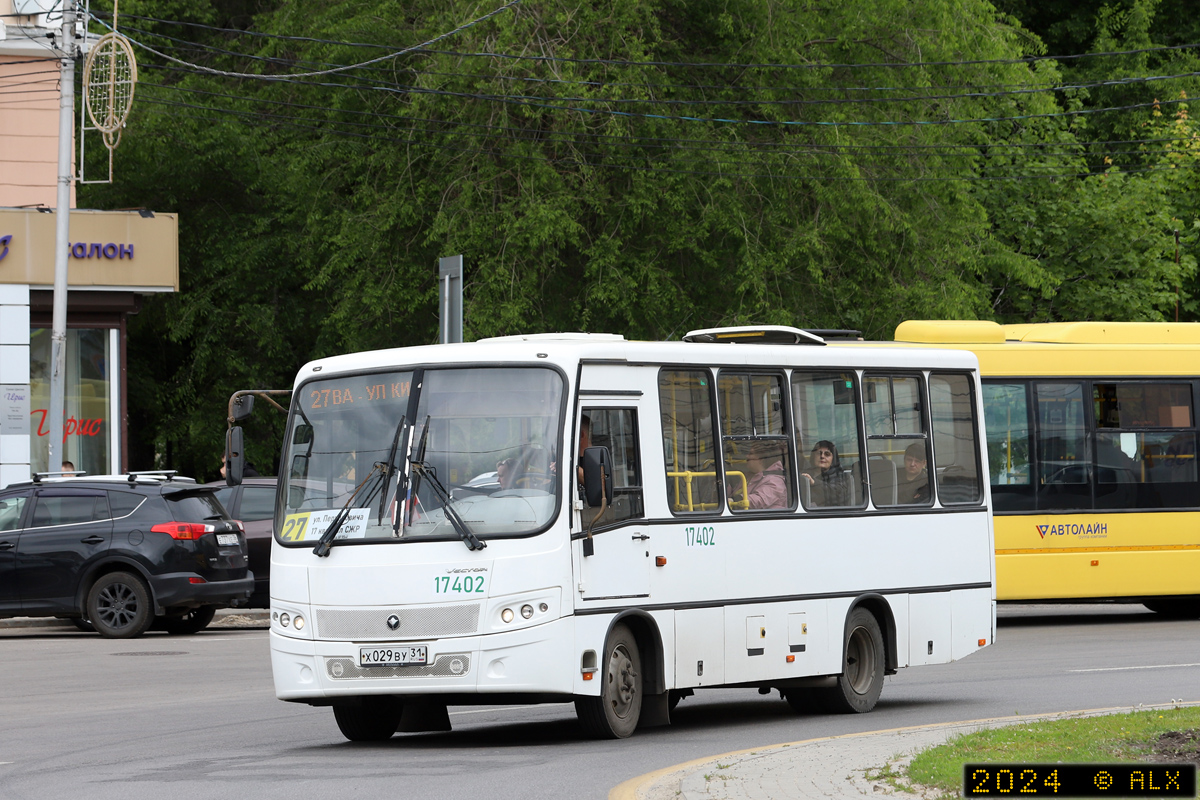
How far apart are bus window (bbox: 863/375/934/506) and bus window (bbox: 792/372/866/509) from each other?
0.62ft

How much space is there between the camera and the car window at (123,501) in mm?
21453

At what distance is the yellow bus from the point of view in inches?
856

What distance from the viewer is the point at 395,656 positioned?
444 inches

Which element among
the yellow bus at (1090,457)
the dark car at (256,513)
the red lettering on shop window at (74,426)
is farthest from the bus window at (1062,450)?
the red lettering on shop window at (74,426)

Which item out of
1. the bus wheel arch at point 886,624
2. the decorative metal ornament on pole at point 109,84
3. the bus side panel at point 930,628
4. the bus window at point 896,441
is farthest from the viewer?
the decorative metal ornament on pole at point 109,84

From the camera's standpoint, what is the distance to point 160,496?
21562mm

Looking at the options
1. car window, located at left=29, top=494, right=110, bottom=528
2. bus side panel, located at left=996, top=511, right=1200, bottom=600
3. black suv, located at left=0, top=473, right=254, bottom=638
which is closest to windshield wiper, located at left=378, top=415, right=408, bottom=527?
black suv, located at left=0, top=473, right=254, bottom=638

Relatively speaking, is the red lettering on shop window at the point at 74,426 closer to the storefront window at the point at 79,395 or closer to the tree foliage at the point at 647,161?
the storefront window at the point at 79,395

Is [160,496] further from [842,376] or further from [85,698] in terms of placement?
[842,376]

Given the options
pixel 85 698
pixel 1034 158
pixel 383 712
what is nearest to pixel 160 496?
pixel 85 698

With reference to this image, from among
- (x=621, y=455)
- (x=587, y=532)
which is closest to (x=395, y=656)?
(x=587, y=532)

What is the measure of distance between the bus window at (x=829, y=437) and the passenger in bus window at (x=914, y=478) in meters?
0.56

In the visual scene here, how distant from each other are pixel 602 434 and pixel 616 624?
1.26m

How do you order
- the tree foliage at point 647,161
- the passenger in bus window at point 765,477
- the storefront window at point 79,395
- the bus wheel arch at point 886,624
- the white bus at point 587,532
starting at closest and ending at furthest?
the white bus at point 587,532 → the passenger in bus window at point 765,477 → the bus wheel arch at point 886,624 → the tree foliage at point 647,161 → the storefront window at point 79,395
